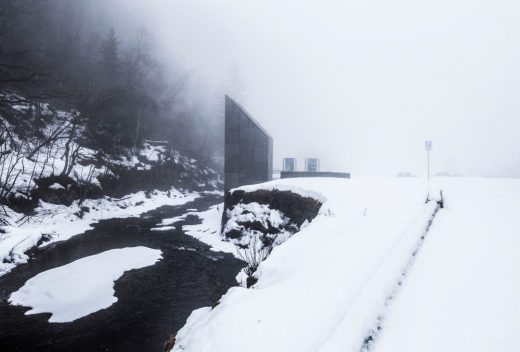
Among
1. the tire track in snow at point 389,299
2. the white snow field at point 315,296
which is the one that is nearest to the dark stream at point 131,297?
the white snow field at point 315,296

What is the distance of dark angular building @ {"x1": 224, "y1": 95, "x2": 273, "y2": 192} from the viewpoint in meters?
20.8

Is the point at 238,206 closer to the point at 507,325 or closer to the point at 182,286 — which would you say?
the point at 182,286

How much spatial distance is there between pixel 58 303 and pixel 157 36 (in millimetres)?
63948

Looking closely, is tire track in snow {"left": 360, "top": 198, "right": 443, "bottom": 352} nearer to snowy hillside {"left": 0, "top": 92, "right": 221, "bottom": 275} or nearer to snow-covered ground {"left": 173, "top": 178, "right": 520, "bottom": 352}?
snow-covered ground {"left": 173, "top": 178, "right": 520, "bottom": 352}

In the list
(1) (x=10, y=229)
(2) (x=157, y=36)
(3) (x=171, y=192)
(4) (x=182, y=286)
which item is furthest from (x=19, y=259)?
(2) (x=157, y=36)

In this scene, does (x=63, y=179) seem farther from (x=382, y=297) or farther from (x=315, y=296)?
(x=382, y=297)

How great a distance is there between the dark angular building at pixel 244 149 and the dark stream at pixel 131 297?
7.53 metres

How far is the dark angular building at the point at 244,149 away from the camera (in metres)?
20.8

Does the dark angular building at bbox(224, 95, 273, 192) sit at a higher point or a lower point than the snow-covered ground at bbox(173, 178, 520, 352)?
higher

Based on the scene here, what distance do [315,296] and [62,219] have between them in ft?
57.2

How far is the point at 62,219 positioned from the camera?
16328 millimetres

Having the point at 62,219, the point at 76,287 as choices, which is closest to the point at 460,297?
the point at 76,287

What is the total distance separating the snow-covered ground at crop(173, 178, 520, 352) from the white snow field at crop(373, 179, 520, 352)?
0.01m

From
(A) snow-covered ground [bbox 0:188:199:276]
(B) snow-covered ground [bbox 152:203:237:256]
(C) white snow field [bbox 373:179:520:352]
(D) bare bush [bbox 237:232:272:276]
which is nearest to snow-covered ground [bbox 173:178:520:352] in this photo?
(C) white snow field [bbox 373:179:520:352]
